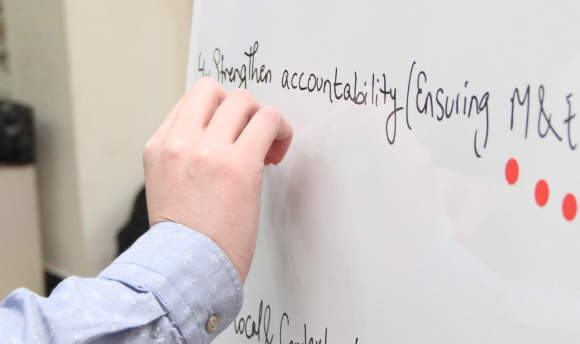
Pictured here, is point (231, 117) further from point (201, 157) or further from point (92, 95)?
point (92, 95)

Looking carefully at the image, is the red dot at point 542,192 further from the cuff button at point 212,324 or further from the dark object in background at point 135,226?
the dark object in background at point 135,226

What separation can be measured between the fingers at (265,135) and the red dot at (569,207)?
24 cm

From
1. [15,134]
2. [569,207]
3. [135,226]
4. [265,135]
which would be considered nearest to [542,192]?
[569,207]

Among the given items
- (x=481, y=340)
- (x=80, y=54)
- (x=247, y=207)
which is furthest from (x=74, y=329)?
(x=80, y=54)

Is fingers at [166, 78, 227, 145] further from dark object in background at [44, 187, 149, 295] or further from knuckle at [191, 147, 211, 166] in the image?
dark object in background at [44, 187, 149, 295]

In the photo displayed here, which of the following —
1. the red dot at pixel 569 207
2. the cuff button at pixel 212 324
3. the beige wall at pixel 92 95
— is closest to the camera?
the red dot at pixel 569 207

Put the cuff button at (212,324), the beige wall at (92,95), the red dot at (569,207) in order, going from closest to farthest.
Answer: the red dot at (569,207)
the cuff button at (212,324)
the beige wall at (92,95)

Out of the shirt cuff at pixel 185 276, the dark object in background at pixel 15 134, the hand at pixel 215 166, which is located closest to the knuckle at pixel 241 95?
the hand at pixel 215 166

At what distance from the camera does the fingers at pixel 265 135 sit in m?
0.48

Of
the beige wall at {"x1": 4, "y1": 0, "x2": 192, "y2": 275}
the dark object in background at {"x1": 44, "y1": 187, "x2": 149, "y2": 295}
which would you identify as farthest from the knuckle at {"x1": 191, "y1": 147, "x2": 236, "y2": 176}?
the beige wall at {"x1": 4, "y1": 0, "x2": 192, "y2": 275}

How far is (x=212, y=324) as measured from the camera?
0.44 metres

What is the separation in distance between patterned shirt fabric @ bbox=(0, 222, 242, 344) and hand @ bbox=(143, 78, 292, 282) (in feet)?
0.05

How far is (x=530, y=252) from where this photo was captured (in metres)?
0.34

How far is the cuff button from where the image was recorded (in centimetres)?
43
